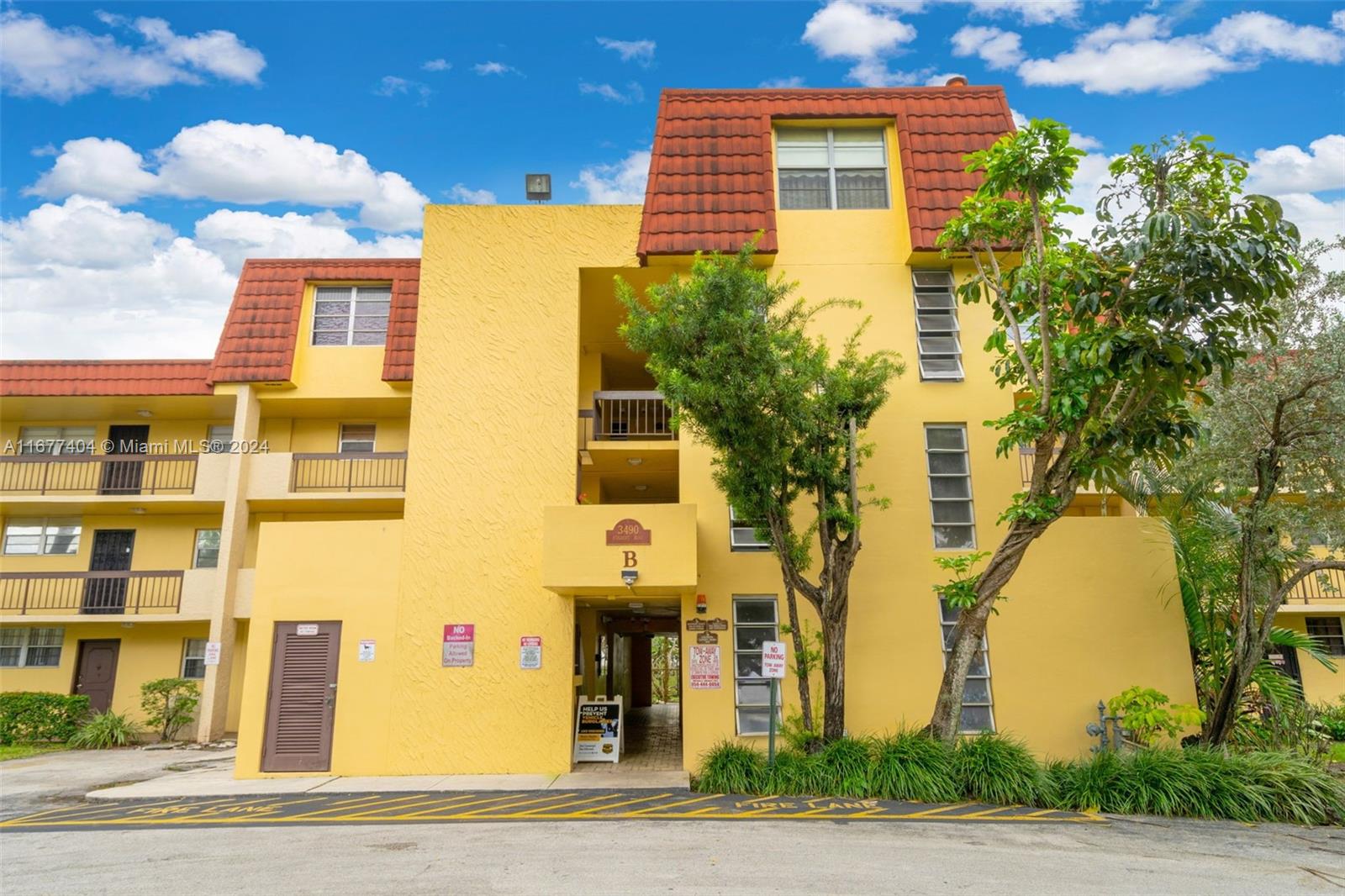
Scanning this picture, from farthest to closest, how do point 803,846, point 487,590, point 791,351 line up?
point 487,590, point 791,351, point 803,846

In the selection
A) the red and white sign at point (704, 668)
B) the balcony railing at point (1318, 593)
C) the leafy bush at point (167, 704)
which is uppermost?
the balcony railing at point (1318, 593)

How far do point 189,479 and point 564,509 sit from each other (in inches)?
474

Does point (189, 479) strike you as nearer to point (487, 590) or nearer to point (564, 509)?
point (487, 590)

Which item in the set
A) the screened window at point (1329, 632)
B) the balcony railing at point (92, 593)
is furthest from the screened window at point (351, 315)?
the screened window at point (1329, 632)

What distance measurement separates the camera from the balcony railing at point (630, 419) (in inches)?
568

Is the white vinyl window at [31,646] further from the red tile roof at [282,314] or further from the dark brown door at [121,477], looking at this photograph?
the red tile roof at [282,314]

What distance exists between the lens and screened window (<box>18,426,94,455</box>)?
20641 millimetres

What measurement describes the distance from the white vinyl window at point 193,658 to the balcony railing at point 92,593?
1.40 meters

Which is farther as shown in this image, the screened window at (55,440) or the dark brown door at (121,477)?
the screened window at (55,440)

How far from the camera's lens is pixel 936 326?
13.5 m

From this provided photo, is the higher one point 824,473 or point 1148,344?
point 1148,344

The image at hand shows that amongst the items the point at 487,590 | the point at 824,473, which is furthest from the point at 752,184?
the point at 487,590

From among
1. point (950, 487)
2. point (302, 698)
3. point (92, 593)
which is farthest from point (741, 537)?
point (92, 593)

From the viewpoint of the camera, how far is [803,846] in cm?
803
